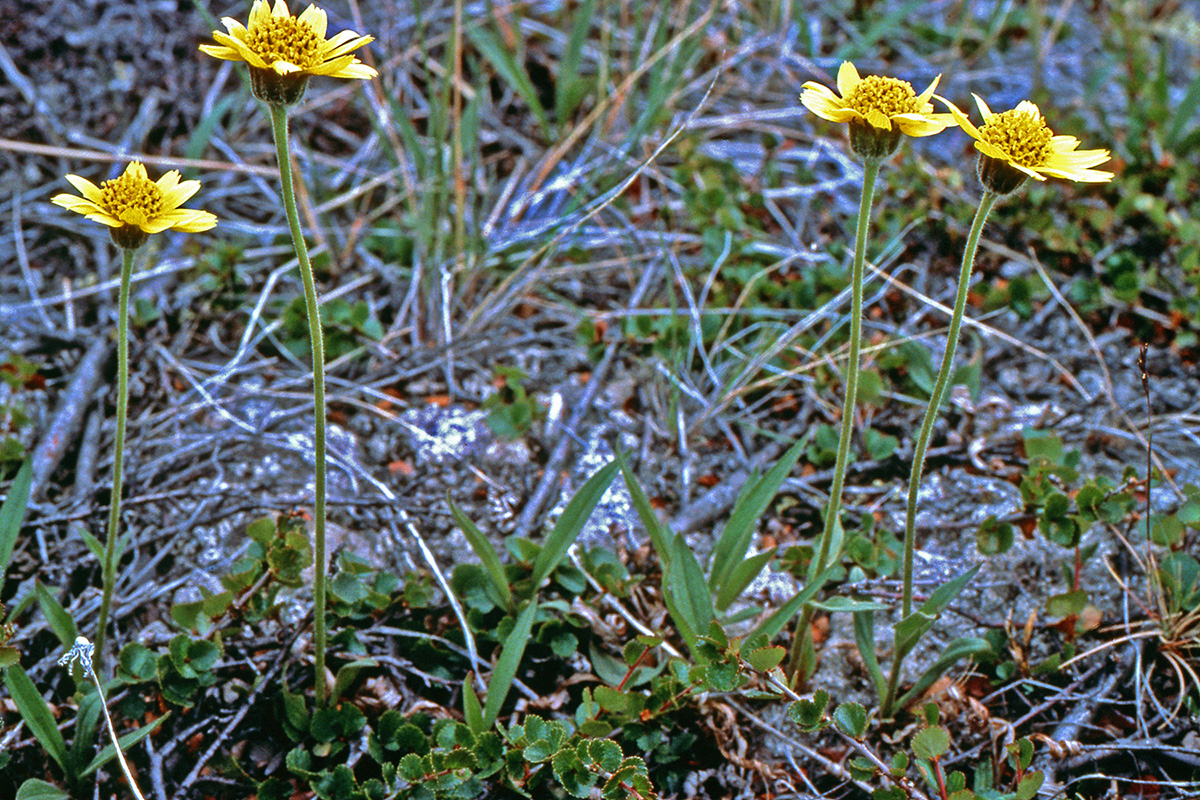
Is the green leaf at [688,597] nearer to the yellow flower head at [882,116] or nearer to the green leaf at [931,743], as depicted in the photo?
the green leaf at [931,743]

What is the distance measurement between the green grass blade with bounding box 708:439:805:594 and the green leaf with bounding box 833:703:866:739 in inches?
Answer: 12.3

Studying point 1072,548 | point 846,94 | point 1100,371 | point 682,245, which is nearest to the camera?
point 846,94

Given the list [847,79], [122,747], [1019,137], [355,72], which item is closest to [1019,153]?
[1019,137]

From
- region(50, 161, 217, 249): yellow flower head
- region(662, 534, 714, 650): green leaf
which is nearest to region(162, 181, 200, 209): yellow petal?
region(50, 161, 217, 249): yellow flower head

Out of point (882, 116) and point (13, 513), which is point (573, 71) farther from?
point (13, 513)

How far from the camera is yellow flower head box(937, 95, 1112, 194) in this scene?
4.29ft

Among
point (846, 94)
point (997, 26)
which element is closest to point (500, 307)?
point (846, 94)

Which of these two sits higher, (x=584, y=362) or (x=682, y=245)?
(x=682, y=245)

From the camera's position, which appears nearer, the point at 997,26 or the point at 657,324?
the point at 657,324

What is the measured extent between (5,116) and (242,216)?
31.4 inches

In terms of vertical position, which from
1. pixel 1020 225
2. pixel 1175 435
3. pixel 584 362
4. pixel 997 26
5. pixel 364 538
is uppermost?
pixel 997 26

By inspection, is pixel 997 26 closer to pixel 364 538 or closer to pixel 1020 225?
pixel 1020 225

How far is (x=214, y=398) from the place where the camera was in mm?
2295

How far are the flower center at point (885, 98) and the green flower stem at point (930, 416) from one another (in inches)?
6.7
